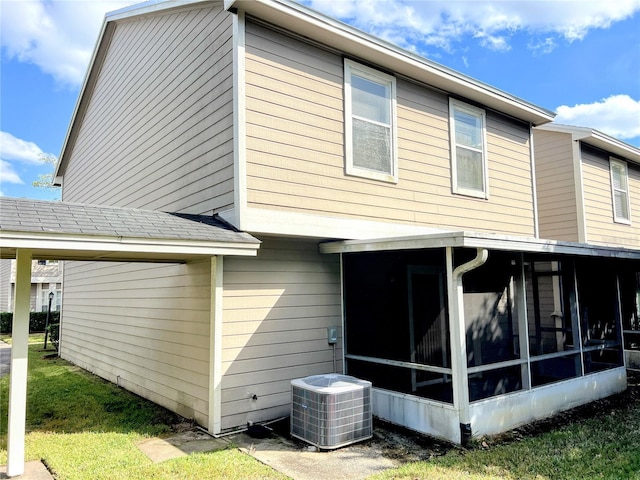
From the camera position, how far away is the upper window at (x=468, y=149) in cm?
776

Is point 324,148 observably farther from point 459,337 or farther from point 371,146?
point 459,337

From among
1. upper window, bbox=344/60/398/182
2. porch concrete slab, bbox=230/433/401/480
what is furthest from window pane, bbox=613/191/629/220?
porch concrete slab, bbox=230/433/401/480

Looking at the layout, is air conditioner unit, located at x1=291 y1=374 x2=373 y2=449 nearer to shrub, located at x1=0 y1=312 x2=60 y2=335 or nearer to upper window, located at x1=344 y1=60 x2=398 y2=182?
upper window, located at x1=344 y1=60 x2=398 y2=182

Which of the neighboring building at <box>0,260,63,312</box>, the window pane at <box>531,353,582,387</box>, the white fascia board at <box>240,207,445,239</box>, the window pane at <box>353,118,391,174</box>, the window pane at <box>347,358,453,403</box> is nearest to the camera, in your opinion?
the white fascia board at <box>240,207,445,239</box>

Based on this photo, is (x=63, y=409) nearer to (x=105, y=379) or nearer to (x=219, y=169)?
(x=105, y=379)

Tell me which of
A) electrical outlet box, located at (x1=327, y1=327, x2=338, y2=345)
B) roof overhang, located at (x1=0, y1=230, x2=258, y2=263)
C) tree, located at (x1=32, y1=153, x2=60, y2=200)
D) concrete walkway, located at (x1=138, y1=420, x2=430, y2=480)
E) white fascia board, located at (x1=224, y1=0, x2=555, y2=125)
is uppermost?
tree, located at (x1=32, y1=153, x2=60, y2=200)

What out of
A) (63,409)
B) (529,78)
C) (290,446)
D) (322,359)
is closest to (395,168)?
(322,359)

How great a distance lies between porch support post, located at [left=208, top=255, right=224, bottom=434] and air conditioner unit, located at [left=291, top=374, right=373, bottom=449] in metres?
0.90

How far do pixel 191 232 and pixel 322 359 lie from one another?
271 centimetres

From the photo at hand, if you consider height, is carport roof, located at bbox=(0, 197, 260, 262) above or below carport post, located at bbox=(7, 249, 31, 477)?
above

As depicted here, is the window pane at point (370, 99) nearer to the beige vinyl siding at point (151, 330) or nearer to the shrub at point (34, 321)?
the beige vinyl siding at point (151, 330)

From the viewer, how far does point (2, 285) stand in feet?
84.5

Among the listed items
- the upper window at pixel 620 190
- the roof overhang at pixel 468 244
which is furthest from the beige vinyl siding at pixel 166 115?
the upper window at pixel 620 190

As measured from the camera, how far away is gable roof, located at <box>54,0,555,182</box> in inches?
212
